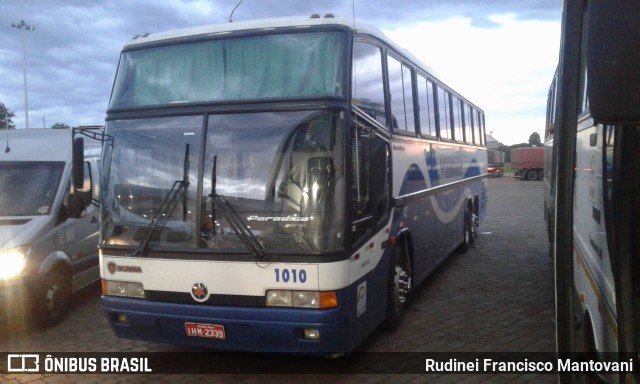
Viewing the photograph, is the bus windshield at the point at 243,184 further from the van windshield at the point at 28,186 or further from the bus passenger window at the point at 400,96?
the van windshield at the point at 28,186

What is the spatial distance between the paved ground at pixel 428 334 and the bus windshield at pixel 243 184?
4.93 ft

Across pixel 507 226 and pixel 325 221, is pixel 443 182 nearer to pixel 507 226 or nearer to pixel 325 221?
pixel 325 221

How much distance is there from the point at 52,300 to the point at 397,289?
442cm

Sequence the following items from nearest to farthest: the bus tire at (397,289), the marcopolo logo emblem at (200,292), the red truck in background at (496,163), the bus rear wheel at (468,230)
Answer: the marcopolo logo emblem at (200,292)
the bus tire at (397,289)
the bus rear wheel at (468,230)
the red truck in background at (496,163)

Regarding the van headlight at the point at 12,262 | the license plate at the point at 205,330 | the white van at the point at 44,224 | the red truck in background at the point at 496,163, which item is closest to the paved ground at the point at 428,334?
the white van at the point at 44,224

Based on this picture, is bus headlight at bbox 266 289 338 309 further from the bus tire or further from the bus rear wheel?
the bus rear wheel

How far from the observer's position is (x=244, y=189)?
5.30 m

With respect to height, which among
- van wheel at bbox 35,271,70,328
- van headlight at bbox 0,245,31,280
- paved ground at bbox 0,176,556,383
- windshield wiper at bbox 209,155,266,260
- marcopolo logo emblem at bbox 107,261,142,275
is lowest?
paved ground at bbox 0,176,556,383

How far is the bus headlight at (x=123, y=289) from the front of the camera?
18.4 ft

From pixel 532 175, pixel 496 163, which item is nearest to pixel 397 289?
pixel 532 175

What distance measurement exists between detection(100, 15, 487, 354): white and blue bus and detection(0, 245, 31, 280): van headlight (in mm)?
2000

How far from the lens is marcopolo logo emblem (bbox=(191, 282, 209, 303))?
5.36m

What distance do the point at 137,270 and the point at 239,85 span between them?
6.42 ft

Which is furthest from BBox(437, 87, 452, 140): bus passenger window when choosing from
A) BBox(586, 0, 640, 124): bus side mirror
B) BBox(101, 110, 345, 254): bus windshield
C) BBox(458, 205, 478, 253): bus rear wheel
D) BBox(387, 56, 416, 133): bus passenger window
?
BBox(586, 0, 640, 124): bus side mirror
